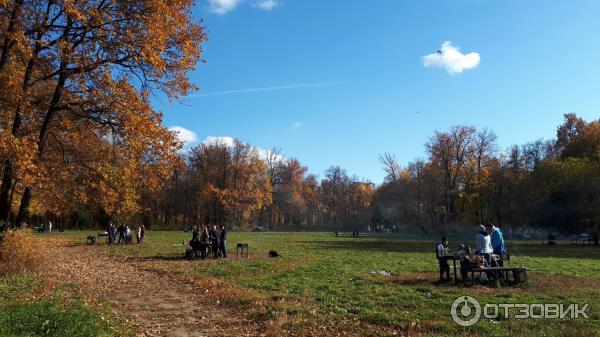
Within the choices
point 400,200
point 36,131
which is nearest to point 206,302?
point 36,131

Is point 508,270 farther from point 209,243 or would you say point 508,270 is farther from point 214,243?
point 209,243

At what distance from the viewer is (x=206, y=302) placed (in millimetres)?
11852

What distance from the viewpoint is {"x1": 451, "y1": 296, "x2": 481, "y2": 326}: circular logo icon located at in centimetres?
905

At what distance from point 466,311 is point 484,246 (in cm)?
512

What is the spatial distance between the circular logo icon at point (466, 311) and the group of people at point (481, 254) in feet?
8.67

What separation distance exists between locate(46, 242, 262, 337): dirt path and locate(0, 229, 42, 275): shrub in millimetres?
792

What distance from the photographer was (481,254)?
1443cm

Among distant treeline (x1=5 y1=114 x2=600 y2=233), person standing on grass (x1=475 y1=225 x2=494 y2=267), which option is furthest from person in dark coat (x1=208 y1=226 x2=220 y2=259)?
distant treeline (x1=5 y1=114 x2=600 y2=233)

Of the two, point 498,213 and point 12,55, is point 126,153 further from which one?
point 498,213

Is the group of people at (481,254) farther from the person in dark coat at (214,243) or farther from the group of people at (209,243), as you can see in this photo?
the person in dark coat at (214,243)

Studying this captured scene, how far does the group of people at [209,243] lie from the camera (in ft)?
79.4

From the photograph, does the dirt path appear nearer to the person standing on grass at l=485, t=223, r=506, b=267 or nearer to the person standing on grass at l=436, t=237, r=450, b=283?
the person standing on grass at l=436, t=237, r=450, b=283

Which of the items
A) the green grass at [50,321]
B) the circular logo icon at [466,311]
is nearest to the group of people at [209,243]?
the green grass at [50,321]

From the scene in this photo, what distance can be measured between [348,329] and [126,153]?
1219cm
